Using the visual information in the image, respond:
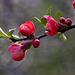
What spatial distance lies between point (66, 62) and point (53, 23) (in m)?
4.12

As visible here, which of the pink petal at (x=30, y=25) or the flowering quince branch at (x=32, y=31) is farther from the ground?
the pink petal at (x=30, y=25)

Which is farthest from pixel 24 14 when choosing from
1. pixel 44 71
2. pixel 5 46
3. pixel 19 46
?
pixel 19 46

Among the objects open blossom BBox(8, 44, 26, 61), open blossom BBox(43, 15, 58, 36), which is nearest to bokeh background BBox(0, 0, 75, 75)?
open blossom BBox(8, 44, 26, 61)

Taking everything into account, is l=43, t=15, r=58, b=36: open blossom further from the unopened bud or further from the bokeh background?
the bokeh background

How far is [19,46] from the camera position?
688 millimetres

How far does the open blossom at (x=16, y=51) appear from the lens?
680 millimetres

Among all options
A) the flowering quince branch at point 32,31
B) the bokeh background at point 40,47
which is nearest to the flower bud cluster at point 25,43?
the flowering quince branch at point 32,31

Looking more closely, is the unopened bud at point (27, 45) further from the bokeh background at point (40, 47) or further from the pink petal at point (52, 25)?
the bokeh background at point (40, 47)

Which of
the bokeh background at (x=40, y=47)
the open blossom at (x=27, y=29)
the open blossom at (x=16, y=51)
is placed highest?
the bokeh background at (x=40, y=47)

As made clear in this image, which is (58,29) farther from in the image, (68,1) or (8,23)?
(8,23)

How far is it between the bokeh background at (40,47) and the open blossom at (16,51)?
3112 millimetres

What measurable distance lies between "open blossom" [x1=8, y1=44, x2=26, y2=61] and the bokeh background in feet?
10.2

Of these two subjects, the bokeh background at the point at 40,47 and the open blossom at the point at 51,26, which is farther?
the bokeh background at the point at 40,47

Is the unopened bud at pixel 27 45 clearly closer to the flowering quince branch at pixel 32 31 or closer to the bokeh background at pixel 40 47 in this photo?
the flowering quince branch at pixel 32 31
